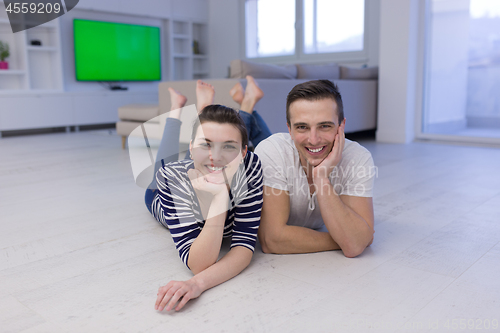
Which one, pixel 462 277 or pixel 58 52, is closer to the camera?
pixel 462 277

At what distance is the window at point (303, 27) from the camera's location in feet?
18.9

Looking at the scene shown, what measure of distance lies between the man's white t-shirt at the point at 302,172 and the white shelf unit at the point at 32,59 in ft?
16.3

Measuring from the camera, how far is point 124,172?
283 cm

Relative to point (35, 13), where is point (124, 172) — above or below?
below

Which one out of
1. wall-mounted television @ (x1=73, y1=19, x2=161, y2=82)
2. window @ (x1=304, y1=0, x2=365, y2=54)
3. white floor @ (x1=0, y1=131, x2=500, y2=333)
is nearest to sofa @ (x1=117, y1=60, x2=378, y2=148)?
white floor @ (x1=0, y1=131, x2=500, y2=333)

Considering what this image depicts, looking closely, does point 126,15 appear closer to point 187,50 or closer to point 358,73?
point 187,50

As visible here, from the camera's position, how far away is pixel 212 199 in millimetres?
1201

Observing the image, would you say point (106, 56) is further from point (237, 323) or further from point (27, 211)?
point (237, 323)

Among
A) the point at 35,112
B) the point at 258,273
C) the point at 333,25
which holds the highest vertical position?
the point at 333,25

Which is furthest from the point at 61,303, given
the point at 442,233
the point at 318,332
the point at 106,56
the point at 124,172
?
the point at 106,56

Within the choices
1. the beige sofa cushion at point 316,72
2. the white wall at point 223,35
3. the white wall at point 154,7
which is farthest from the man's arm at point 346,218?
the white wall at point 223,35

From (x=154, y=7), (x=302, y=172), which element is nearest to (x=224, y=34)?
(x=154, y=7)

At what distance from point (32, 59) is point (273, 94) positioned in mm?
3954

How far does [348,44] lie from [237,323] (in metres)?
5.46
